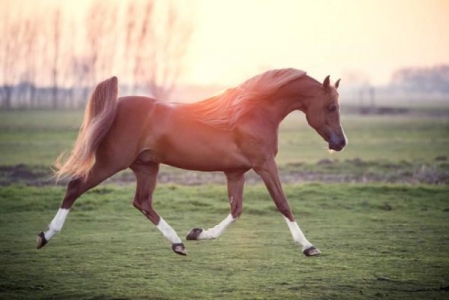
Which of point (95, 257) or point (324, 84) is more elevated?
point (324, 84)

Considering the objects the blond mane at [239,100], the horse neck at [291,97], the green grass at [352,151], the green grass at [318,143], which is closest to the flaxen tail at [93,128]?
the blond mane at [239,100]

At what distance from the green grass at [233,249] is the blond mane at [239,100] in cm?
163

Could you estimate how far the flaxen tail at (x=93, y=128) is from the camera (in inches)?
339

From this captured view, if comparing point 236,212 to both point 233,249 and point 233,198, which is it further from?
point 233,249

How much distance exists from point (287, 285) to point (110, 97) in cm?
324

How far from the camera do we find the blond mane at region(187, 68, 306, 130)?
8.68 m

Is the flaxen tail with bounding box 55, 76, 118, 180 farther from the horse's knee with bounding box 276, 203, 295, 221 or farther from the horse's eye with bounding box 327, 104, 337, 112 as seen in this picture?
the horse's eye with bounding box 327, 104, 337, 112

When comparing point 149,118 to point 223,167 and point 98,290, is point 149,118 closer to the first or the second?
point 223,167

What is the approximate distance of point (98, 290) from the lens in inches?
275

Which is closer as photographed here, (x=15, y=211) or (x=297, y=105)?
(x=297, y=105)

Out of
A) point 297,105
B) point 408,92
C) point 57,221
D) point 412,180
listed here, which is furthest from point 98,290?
point 408,92

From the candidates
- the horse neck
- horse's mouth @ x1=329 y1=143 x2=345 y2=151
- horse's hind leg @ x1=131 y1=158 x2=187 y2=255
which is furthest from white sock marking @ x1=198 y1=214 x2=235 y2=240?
horse's mouth @ x1=329 y1=143 x2=345 y2=151

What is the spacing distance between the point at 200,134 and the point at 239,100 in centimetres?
61

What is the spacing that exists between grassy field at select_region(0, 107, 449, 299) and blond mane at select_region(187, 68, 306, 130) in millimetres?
1629
